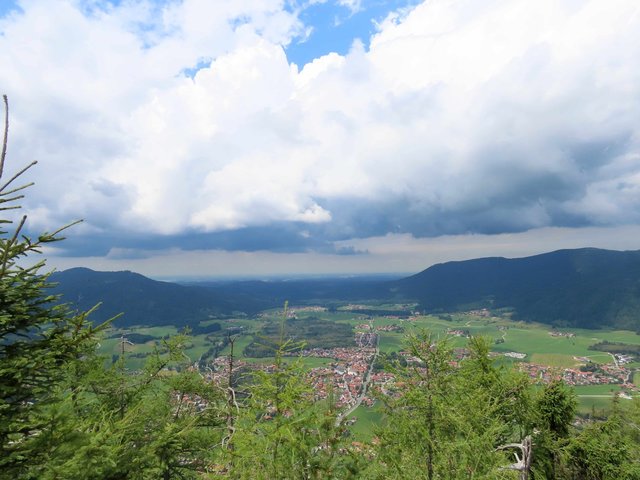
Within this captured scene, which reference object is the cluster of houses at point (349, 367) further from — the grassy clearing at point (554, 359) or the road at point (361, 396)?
the grassy clearing at point (554, 359)

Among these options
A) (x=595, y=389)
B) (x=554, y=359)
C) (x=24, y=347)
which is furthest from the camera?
(x=554, y=359)

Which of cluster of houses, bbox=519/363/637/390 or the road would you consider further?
cluster of houses, bbox=519/363/637/390

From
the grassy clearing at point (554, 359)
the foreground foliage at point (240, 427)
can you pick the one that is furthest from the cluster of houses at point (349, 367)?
the grassy clearing at point (554, 359)

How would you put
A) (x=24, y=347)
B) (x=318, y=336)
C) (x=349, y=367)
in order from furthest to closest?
(x=318, y=336) < (x=349, y=367) < (x=24, y=347)

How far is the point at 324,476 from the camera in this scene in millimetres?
5094

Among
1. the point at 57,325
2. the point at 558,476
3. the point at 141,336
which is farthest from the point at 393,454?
the point at 141,336

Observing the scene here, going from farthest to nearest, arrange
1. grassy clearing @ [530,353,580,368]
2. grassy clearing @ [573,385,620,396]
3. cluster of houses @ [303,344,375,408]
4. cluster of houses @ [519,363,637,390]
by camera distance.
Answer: grassy clearing @ [530,353,580,368], cluster of houses @ [519,363,637,390], grassy clearing @ [573,385,620,396], cluster of houses @ [303,344,375,408]

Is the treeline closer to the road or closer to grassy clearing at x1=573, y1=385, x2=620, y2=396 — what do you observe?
the road

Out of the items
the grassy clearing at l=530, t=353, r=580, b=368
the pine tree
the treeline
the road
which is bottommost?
the grassy clearing at l=530, t=353, r=580, b=368

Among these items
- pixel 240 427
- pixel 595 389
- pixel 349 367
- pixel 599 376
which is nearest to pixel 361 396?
pixel 349 367

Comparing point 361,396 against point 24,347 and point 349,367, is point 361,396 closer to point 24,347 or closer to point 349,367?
point 349,367

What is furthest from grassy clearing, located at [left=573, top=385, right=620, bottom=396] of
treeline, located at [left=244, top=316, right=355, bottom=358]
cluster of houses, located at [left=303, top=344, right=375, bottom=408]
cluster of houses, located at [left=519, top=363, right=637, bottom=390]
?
treeline, located at [left=244, top=316, right=355, bottom=358]

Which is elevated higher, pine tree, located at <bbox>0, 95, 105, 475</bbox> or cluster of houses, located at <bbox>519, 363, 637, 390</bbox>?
pine tree, located at <bbox>0, 95, 105, 475</bbox>

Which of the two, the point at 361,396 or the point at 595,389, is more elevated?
the point at 361,396
